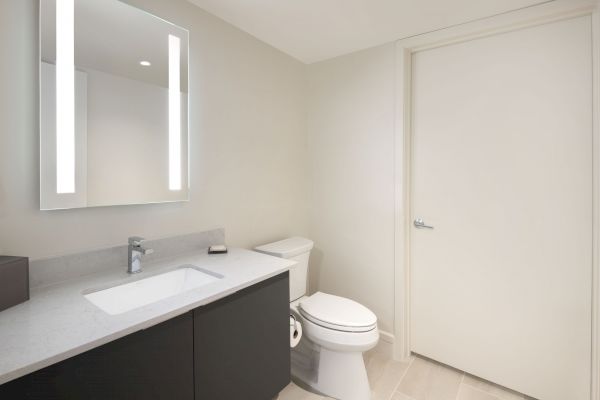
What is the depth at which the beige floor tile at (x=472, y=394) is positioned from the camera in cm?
176

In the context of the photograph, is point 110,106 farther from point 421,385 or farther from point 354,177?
point 421,385

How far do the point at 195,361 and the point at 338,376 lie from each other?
3.21 ft

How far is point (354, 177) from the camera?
2.30 meters

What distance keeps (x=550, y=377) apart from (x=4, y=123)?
9.41ft

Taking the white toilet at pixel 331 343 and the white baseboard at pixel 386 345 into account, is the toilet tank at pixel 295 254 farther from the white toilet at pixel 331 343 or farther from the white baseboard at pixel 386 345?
the white baseboard at pixel 386 345

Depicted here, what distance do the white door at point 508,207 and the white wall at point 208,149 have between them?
0.95 m

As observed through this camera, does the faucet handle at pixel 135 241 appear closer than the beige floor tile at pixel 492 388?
Yes

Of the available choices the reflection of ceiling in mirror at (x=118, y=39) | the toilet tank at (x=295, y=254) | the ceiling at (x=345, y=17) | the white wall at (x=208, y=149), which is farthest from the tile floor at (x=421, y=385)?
the ceiling at (x=345, y=17)

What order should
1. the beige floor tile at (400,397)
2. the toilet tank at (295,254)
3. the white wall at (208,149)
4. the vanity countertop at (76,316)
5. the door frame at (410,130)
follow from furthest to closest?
the toilet tank at (295,254)
the beige floor tile at (400,397)
the door frame at (410,130)
the white wall at (208,149)
the vanity countertop at (76,316)

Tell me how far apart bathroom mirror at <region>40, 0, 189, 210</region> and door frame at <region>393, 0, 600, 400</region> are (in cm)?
137

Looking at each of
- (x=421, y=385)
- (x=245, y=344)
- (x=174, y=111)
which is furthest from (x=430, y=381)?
(x=174, y=111)

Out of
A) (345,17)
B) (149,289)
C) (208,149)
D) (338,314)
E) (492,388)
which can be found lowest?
(492,388)

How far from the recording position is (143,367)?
38.0 inches

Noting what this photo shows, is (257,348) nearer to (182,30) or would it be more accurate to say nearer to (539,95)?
(182,30)
